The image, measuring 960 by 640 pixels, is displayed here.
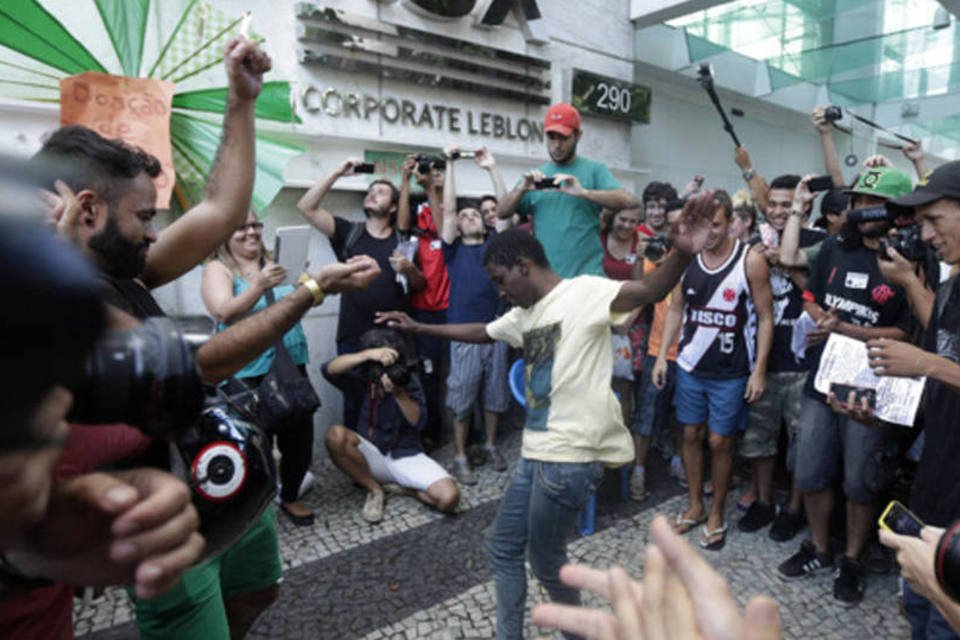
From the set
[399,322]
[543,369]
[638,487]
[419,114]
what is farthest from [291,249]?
[638,487]

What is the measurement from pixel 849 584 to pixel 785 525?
0.59 m

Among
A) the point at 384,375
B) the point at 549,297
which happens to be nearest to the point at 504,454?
the point at 384,375

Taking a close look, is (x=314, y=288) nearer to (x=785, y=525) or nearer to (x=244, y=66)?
(x=244, y=66)

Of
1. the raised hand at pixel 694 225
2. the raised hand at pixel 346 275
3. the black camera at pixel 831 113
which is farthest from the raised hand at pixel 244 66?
the black camera at pixel 831 113

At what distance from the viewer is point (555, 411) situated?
2385mm

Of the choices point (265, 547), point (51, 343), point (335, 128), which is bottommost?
point (265, 547)

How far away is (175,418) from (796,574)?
11.2 ft

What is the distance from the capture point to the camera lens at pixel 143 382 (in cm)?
68

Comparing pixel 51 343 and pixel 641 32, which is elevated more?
pixel 641 32

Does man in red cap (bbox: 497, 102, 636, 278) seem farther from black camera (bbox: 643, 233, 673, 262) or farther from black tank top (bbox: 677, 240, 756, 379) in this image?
black tank top (bbox: 677, 240, 756, 379)

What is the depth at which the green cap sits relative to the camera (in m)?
3.05

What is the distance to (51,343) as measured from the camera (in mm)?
510

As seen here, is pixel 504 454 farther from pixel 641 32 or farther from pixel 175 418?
pixel 641 32

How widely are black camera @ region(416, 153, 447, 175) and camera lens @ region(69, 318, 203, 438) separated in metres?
4.17
